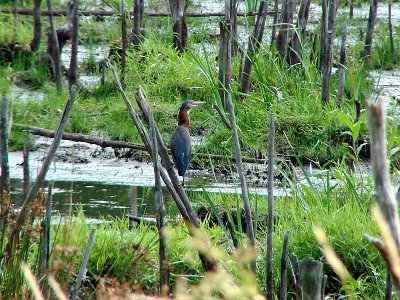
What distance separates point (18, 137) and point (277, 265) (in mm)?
3579

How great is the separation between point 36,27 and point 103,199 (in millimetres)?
3208

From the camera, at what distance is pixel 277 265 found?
3535 millimetres

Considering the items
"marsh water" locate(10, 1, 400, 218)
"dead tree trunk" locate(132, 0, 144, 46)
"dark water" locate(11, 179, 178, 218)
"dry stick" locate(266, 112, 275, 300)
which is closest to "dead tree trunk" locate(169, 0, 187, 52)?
"dead tree trunk" locate(132, 0, 144, 46)

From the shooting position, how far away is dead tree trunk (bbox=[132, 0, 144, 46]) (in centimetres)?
774

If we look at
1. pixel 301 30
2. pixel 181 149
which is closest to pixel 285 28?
pixel 301 30

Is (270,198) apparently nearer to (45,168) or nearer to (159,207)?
(159,207)

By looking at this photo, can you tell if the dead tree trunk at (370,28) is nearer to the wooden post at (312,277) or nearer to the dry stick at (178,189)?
the dry stick at (178,189)

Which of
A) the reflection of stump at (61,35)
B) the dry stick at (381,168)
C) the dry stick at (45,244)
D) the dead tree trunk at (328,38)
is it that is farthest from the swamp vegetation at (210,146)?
the dry stick at (381,168)

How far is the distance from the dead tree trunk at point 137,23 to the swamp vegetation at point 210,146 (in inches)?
5.6

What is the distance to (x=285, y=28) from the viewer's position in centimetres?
683

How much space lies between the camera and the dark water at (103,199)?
504 centimetres

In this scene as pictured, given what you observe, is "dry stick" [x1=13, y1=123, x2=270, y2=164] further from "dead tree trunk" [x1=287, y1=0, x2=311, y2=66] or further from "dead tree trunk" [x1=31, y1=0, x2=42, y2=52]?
"dead tree trunk" [x1=31, y1=0, x2=42, y2=52]

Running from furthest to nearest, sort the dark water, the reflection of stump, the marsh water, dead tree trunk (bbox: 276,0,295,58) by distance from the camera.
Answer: the reflection of stump → dead tree trunk (bbox: 276,0,295,58) → the marsh water → the dark water

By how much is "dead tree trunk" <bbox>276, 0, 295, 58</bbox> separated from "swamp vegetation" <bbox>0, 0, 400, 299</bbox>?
0.10 metres
